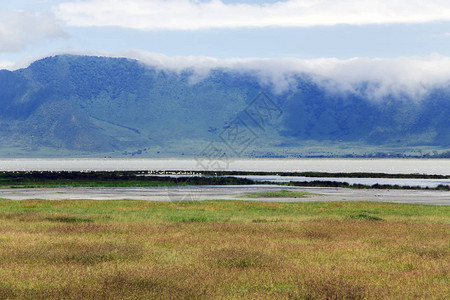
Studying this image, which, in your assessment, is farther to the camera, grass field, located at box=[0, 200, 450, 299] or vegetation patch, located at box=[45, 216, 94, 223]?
vegetation patch, located at box=[45, 216, 94, 223]

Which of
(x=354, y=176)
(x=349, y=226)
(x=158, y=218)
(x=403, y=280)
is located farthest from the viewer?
(x=354, y=176)

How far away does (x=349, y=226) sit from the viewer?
2956cm

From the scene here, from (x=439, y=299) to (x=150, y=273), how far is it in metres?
7.42

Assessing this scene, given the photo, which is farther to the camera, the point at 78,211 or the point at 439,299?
the point at 78,211

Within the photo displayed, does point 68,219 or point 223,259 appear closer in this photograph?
point 223,259

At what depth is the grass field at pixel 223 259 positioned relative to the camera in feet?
48.1

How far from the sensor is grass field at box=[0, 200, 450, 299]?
14664 mm

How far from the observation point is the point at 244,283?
15711 millimetres

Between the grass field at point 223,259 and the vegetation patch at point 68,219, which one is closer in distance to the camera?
the grass field at point 223,259

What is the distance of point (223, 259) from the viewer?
751 inches

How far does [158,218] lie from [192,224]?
14.8ft

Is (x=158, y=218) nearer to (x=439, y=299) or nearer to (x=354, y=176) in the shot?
(x=439, y=299)

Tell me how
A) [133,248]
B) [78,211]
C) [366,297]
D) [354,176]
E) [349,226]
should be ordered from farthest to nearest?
[354,176]
[78,211]
[349,226]
[133,248]
[366,297]

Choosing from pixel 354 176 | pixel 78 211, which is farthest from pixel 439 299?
pixel 354 176
